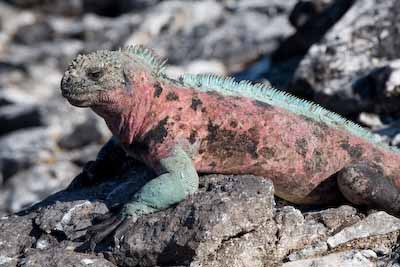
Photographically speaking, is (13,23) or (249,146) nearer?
(249,146)

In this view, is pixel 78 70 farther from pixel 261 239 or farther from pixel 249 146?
pixel 261 239

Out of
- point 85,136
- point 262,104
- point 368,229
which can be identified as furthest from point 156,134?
point 85,136


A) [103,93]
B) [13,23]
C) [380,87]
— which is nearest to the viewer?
[103,93]

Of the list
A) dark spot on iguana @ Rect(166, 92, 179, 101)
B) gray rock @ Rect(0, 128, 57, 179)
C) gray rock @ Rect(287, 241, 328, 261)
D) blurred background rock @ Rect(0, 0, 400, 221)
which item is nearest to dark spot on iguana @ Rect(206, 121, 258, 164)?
dark spot on iguana @ Rect(166, 92, 179, 101)

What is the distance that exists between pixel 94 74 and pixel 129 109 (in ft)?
1.40

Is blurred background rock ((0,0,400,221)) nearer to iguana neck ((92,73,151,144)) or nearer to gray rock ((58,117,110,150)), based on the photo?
gray rock ((58,117,110,150))

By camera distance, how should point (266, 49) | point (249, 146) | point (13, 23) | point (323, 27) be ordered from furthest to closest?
point (13, 23), point (266, 49), point (323, 27), point (249, 146)

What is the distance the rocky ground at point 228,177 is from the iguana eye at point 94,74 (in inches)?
47.0

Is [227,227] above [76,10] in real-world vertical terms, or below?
above

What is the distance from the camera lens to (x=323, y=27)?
11.9m

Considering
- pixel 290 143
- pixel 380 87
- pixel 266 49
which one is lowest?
pixel 266 49

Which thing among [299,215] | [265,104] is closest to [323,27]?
[265,104]

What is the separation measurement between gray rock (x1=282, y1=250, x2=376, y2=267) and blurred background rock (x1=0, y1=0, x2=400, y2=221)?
2949 millimetres

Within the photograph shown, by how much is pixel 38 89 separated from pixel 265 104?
16.5 meters
